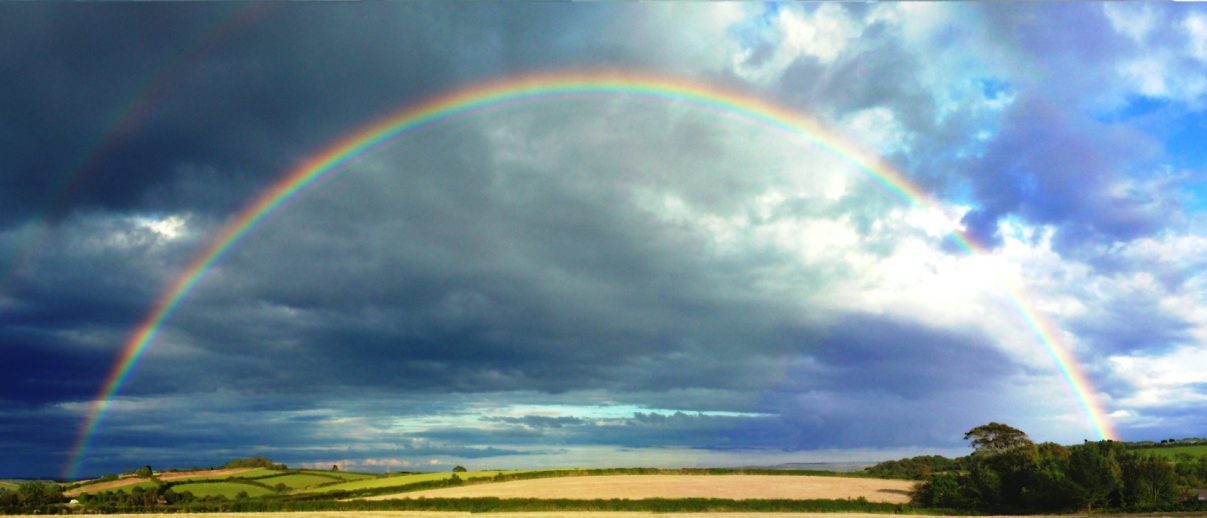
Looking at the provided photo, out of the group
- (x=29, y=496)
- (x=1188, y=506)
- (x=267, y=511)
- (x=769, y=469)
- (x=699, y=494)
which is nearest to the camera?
(x=1188, y=506)

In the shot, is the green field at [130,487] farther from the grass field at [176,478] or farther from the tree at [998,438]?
the tree at [998,438]

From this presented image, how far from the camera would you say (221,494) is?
113 metres

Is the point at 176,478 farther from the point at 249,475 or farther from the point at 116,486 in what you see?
the point at 249,475

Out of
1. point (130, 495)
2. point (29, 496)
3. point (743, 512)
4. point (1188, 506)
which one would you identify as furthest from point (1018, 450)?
point (29, 496)

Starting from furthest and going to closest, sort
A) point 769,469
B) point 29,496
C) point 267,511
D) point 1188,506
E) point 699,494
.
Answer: point 769,469 < point 29,496 < point 699,494 < point 267,511 < point 1188,506

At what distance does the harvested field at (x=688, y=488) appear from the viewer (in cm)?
9300

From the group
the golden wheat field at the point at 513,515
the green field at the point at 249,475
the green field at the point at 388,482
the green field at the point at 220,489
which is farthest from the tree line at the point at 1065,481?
the green field at the point at 249,475

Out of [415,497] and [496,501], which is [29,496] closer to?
[415,497]

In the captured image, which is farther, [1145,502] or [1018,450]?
[1018,450]

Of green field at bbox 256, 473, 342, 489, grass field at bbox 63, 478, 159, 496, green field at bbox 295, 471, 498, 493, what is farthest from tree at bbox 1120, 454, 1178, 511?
grass field at bbox 63, 478, 159, 496

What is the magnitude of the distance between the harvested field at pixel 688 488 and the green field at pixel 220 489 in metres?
29.8

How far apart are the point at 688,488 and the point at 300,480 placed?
71.9 meters

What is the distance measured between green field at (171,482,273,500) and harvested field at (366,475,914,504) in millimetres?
29796

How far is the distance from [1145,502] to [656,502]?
161 ft
